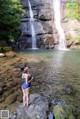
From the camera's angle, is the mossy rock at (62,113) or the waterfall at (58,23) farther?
the waterfall at (58,23)

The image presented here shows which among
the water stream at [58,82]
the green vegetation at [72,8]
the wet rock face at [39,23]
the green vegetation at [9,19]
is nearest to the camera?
the water stream at [58,82]

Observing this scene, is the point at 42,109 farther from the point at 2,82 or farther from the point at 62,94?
the point at 2,82

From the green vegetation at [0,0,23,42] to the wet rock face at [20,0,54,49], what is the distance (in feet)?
7.07

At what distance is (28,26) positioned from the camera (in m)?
35.8

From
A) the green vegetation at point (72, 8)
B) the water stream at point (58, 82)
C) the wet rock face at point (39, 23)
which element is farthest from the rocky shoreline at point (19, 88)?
the green vegetation at point (72, 8)

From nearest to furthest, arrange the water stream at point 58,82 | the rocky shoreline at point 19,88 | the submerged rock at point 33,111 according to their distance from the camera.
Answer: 1. the submerged rock at point 33,111
2. the rocky shoreline at point 19,88
3. the water stream at point 58,82

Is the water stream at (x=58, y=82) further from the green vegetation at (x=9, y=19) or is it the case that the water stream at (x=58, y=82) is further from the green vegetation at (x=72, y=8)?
the green vegetation at (x=72, y=8)

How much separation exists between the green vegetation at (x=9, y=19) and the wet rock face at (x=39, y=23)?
216 centimetres

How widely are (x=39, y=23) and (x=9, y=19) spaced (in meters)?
8.95

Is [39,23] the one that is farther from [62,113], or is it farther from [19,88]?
[62,113]

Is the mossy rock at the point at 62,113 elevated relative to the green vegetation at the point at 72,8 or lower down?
lower down

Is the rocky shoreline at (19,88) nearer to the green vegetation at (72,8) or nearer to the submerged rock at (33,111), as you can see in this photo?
the submerged rock at (33,111)

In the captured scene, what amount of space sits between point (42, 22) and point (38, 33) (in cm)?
323

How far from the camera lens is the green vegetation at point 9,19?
92.3ft
